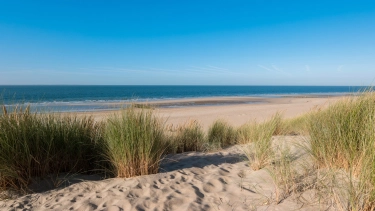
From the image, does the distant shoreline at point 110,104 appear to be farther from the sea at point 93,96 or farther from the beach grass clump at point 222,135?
the beach grass clump at point 222,135

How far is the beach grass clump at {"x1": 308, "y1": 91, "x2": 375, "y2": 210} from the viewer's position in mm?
2207

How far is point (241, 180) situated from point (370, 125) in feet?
5.88

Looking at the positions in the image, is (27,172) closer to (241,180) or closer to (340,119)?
(241,180)

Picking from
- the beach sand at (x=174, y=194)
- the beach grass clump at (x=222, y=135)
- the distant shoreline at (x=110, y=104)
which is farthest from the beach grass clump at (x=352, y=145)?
the beach grass clump at (x=222, y=135)

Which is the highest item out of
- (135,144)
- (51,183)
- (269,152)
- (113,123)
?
(113,123)

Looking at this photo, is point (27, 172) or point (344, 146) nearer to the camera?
point (344, 146)

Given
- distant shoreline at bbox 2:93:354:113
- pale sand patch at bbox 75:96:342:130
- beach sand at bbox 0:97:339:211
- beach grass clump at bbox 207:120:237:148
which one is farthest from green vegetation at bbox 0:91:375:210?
beach grass clump at bbox 207:120:237:148

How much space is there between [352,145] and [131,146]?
10.1 ft

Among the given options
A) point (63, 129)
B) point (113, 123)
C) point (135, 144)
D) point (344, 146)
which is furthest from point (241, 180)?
point (63, 129)

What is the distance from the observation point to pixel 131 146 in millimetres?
3561

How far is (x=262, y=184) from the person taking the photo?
325 centimetres

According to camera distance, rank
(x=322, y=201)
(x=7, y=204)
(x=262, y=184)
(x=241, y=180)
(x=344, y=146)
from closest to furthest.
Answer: (x=322, y=201)
(x=7, y=204)
(x=344, y=146)
(x=262, y=184)
(x=241, y=180)

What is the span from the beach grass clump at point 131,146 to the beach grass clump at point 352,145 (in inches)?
99.6

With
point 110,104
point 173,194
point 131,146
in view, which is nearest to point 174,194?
A: point 173,194
